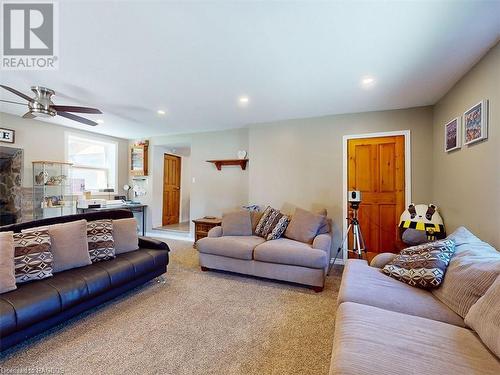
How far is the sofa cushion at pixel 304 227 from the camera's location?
3.26 meters

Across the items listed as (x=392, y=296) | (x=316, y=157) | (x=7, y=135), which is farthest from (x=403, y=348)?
(x=7, y=135)

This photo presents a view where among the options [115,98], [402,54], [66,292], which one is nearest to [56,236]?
[66,292]

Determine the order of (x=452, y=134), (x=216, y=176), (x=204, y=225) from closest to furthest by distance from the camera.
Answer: (x=452, y=134) → (x=204, y=225) → (x=216, y=176)

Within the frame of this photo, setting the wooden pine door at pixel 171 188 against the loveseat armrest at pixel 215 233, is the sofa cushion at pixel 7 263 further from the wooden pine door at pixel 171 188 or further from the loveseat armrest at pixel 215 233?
the wooden pine door at pixel 171 188

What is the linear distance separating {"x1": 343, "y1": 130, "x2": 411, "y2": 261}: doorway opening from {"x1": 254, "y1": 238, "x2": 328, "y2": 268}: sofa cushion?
126 cm

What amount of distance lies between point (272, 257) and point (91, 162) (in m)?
4.79

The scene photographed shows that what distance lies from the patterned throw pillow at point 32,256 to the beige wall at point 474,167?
12.7 feet

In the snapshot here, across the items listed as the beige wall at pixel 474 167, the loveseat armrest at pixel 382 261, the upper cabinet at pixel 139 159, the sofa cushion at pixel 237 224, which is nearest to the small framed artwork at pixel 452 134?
the beige wall at pixel 474 167

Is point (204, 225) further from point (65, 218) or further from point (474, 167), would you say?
point (474, 167)

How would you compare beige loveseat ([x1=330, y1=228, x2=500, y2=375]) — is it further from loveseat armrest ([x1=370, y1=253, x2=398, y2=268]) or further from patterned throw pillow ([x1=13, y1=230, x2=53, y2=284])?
patterned throw pillow ([x1=13, y1=230, x2=53, y2=284])

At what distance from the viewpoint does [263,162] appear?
4363mm

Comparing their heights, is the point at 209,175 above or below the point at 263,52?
below

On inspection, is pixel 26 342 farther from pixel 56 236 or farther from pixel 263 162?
pixel 263 162

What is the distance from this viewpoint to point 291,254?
9.34ft
